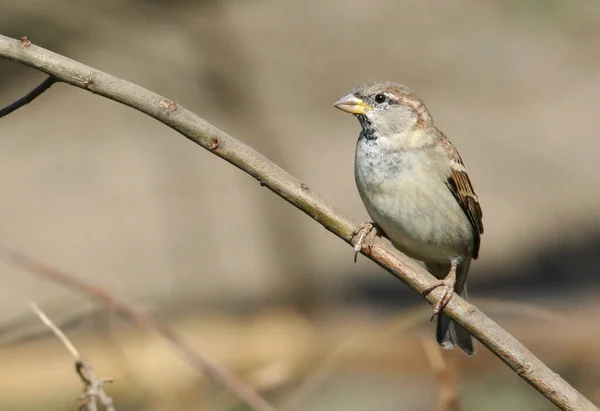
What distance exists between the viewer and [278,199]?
7.48 meters

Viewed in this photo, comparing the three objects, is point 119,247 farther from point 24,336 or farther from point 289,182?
point 289,182

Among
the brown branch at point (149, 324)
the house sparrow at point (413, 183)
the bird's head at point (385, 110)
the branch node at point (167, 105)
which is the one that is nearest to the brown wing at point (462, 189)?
the house sparrow at point (413, 183)

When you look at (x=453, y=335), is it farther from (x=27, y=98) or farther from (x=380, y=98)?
(x=27, y=98)

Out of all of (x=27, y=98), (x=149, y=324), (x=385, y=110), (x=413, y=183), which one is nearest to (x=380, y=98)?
(x=385, y=110)

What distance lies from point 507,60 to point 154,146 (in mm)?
3644

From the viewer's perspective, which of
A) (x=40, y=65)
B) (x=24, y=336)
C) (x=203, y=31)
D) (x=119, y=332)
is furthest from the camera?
(x=203, y=31)

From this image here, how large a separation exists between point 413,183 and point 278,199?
398 centimetres

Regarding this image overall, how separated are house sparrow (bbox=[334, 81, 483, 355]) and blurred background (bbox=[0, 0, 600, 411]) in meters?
0.85

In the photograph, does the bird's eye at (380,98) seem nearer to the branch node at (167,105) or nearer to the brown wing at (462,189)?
the brown wing at (462,189)

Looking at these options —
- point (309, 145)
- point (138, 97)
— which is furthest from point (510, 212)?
point (138, 97)

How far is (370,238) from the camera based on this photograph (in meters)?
2.50

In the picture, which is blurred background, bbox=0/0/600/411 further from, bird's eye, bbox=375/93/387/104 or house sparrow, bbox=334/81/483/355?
bird's eye, bbox=375/93/387/104

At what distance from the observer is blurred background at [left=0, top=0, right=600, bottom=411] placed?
602 centimetres

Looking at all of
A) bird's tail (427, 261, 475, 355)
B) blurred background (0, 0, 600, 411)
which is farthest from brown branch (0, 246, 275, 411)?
bird's tail (427, 261, 475, 355)
